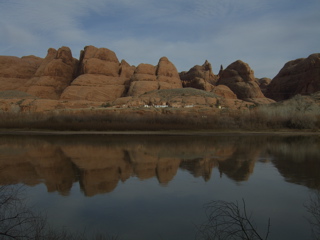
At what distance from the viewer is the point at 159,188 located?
30.1 ft

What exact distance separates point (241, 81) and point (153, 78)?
880 inches

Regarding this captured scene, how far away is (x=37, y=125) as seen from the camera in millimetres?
35906

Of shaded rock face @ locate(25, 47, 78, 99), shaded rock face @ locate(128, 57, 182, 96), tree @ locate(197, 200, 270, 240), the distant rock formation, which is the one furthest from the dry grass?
shaded rock face @ locate(25, 47, 78, 99)

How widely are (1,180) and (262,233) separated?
813 centimetres

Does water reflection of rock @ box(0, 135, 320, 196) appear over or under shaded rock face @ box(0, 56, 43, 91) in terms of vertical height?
under

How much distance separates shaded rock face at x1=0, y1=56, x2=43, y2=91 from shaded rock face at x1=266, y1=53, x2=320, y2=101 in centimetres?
5933

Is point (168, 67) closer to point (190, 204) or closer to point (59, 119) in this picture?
point (59, 119)

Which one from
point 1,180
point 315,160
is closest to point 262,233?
point 1,180

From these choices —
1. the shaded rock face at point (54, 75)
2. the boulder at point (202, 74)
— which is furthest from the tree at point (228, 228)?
the boulder at point (202, 74)

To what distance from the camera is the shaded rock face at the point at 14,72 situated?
225 ft

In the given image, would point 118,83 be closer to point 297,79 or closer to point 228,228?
point 297,79

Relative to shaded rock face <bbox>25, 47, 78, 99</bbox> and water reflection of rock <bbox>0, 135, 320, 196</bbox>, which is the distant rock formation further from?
water reflection of rock <bbox>0, 135, 320, 196</bbox>

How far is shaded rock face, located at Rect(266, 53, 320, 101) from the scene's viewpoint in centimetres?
6525

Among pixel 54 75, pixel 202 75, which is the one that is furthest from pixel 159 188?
pixel 202 75
